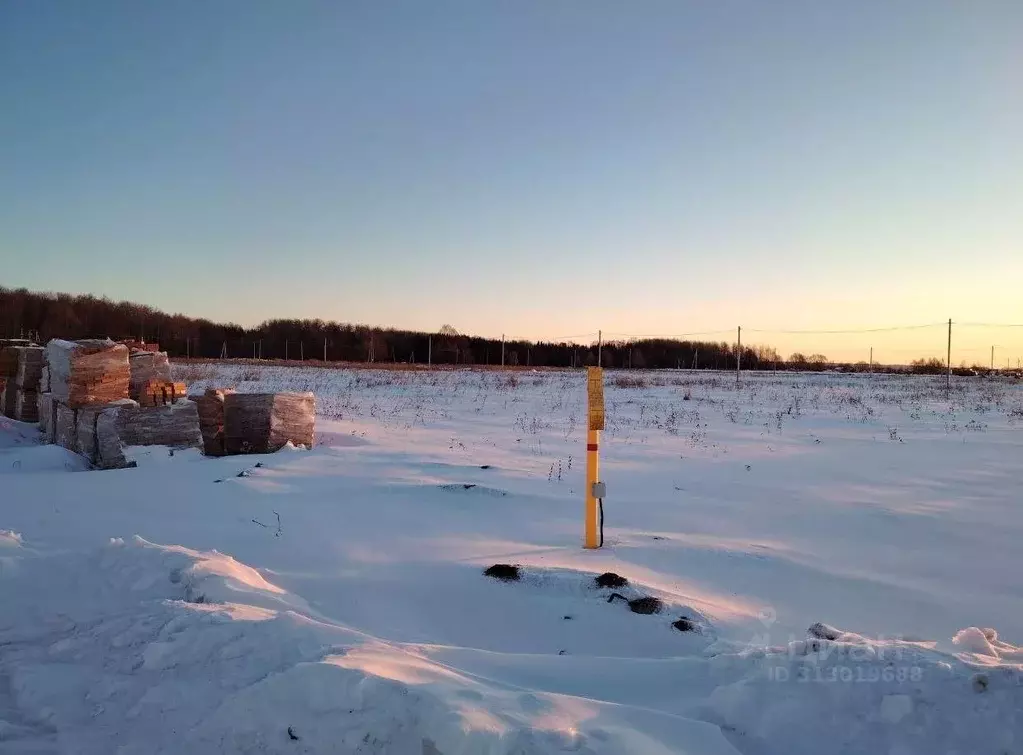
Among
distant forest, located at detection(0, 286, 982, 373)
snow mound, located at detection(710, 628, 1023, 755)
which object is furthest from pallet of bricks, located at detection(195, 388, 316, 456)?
distant forest, located at detection(0, 286, 982, 373)

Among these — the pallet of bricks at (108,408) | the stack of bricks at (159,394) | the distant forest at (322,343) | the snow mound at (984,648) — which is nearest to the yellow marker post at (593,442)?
the snow mound at (984,648)

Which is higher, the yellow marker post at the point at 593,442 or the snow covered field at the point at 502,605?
the yellow marker post at the point at 593,442

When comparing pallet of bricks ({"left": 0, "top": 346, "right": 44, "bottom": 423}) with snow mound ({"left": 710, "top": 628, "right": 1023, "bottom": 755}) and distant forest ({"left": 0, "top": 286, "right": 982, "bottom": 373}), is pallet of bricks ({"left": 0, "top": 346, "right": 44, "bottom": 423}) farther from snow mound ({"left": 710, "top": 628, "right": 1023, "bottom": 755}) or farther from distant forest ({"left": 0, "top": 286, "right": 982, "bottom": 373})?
distant forest ({"left": 0, "top": 286, "right": 982, "bottom": 373})

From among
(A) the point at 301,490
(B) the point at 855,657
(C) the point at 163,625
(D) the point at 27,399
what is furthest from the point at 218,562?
(D) the point at 27,399

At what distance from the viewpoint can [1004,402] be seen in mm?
20344

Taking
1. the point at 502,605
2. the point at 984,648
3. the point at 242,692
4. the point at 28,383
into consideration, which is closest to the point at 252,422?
the point at 28,383

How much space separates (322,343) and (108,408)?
70449 millimetres

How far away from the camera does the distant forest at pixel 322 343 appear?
224 feet

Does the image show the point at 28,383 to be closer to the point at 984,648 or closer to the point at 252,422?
the point at 252,422

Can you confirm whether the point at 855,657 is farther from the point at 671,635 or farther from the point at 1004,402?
the point at 1004,402

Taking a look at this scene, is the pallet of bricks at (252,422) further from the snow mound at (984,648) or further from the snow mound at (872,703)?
the snow mound at (984,648)

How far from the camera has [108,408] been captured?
9094 millimetres

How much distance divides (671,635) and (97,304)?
8984 cm

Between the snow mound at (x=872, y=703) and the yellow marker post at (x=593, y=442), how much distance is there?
2.52 metres
